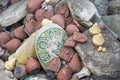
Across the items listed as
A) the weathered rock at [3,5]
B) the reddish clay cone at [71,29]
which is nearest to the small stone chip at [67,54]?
the reddish clay cone at [71,29]

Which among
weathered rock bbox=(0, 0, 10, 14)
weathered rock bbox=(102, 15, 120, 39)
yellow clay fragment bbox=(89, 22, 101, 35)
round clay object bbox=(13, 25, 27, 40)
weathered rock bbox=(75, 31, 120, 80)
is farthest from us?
weathered rock bbox=(0, 0, 10, 14)

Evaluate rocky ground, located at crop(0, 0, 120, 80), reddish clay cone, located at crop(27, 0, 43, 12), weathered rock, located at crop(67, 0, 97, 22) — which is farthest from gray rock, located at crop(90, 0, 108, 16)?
reddish clay cone, located at crop(27, 0, 43, 12)

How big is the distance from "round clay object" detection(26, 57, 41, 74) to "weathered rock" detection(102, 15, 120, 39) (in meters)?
0.48

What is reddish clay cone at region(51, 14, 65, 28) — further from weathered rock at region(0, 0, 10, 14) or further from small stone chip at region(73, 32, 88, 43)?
weathered rock at region(0, 0, 10, 14)

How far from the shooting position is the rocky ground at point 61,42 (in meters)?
1.80

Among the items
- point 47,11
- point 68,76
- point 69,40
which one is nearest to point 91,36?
point 69,40

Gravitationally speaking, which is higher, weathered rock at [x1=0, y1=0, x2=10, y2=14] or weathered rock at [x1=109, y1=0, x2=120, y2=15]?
weathered rock at [x1=0, y1=0, x2=10, y2=14]

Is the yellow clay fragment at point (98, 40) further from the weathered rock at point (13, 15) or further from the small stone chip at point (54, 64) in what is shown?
the weathered rock at point (13, 15)

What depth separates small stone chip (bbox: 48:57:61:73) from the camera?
1.84 m

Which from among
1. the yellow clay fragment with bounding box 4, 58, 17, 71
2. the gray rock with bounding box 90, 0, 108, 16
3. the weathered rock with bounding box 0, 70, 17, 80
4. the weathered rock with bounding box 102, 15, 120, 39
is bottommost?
the weathered rock with bounding box 102, 15, 120, 39

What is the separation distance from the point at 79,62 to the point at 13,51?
44 cm

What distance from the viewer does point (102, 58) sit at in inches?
69.9

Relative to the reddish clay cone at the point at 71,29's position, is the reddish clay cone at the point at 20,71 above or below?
below

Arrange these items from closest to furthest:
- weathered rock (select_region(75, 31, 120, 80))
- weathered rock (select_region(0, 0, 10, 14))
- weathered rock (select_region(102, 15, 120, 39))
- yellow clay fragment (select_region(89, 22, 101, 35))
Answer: weathered rock (select_region(75, 31, 120, 80)) → yellow clay fragment (select_region(89, 22, 101, 35)) → weathered rock (select_region(102, 15, 120, 39)) → weathered rock (select_region(0, 0, 10, 14))
